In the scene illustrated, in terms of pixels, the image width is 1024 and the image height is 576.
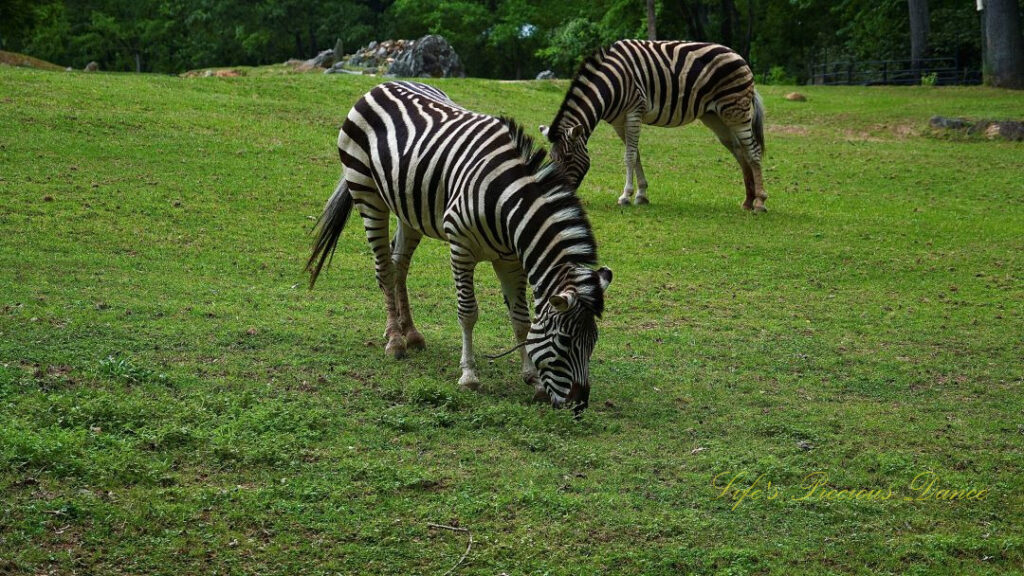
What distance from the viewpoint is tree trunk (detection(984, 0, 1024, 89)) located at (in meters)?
30.3

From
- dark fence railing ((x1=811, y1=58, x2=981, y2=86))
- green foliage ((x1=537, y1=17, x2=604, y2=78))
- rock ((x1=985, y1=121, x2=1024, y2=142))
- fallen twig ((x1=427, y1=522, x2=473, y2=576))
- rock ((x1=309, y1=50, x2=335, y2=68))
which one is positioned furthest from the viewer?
green foliage ((x1=537, y1=17, x2=604, y2=78))

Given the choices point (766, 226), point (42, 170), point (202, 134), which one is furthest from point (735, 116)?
point (42, 170)

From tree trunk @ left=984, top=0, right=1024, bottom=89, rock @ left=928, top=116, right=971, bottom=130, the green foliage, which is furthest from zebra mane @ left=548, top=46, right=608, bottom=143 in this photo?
the green foliage

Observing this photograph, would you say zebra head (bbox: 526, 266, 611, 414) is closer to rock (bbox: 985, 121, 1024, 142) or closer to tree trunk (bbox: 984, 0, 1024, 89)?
rock (bbox: 985, 121, 1024, 142)

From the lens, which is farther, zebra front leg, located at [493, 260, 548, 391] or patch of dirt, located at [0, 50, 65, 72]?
patch of dirt, located at [0, 50, 65, 72]

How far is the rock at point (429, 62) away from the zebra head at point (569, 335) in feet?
86.7

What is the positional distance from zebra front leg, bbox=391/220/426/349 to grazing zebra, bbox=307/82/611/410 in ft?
0.04

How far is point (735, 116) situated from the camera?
16156 mm

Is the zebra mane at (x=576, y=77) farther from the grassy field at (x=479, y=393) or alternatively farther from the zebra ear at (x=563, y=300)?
the zebra ear at (x=563, y=300)

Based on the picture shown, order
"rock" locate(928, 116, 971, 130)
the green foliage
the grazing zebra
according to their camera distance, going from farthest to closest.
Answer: the green foliage → "rock" locate(928, 116, 971, 130) → the grazing zebra

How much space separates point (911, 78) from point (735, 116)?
25008 millimetres

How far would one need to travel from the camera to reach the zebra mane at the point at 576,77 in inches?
575

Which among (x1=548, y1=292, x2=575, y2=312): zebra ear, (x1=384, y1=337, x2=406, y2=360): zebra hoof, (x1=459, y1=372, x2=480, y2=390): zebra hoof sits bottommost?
(x1=459, y1=372, x2=480, y2=390): zebra hoof

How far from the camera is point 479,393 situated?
795 cm
